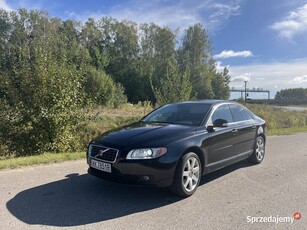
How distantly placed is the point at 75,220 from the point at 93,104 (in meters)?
6.36

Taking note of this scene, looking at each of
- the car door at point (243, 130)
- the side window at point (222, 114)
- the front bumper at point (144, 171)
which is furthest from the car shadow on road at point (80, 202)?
the car door at point (243, 130)

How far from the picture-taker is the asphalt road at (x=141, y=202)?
12.5 ft

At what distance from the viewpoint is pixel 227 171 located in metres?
6.44

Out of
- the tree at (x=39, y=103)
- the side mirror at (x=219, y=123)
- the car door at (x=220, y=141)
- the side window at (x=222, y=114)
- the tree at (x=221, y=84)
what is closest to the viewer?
the car door at (x=220, y=141)

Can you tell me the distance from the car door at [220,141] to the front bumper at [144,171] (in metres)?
1.12

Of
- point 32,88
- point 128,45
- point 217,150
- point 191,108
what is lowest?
point 217,150

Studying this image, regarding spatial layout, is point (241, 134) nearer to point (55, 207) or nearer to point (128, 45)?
point (55, 207)

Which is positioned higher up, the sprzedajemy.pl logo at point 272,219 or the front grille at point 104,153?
the front grille at point 104,153

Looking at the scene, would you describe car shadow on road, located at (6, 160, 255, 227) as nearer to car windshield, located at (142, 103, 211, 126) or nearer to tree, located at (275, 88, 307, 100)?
car windshield, located at (142, 103, 211, 126)

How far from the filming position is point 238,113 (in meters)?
6.69

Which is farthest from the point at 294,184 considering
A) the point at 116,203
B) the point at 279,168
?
the point at 116,203

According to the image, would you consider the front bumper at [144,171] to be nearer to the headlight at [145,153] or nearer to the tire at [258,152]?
the headlight at [145,153]

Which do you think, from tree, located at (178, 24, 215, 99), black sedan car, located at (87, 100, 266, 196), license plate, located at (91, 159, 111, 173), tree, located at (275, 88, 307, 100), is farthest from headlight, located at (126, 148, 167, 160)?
tree, located at (275, 88, 307, 100)

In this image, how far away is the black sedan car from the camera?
14.4 feet
